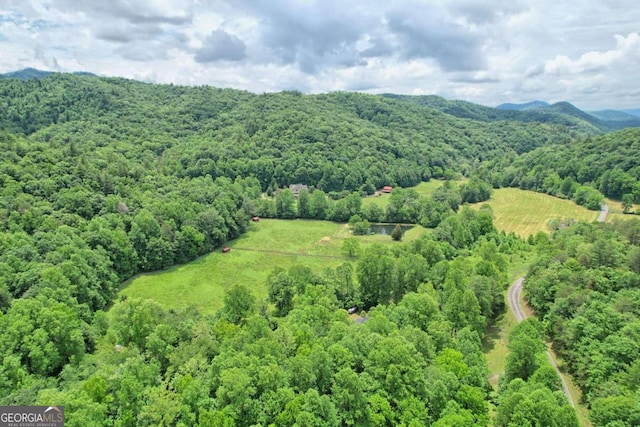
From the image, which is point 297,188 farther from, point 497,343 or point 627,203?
point 497,343

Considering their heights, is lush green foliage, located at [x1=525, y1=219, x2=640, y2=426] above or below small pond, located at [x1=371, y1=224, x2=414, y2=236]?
above

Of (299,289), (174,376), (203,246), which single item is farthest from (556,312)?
(203,246)

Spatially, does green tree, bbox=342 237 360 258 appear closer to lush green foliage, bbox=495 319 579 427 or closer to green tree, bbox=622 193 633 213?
lush green foliage, bbox=495 319 579 427

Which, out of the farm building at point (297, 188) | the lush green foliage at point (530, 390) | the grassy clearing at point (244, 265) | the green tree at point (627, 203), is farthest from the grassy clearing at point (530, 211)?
the lush green foliage at point (530, 390)
